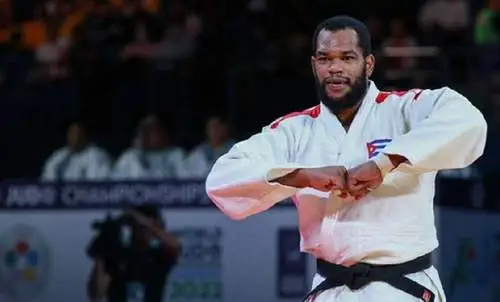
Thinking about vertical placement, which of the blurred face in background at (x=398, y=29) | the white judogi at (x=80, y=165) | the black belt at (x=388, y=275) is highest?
the blurred face in background at (x=398, y=29)

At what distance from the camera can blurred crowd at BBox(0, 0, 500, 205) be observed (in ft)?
41.8

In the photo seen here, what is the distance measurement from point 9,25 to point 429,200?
34.5ft

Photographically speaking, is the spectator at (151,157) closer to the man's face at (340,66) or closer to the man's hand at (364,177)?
the man's face at (340,66)

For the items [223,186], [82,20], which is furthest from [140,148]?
[223,186]

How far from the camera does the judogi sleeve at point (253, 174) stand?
18.8 ft

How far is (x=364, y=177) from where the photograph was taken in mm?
5516

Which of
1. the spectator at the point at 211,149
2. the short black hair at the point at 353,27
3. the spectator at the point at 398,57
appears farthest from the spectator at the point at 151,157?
the short black hair at the point at 353,27

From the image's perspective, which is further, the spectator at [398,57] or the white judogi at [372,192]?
the spectator at [398,57]

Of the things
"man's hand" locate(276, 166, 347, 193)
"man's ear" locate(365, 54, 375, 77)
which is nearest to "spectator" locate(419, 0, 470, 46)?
"man's ear" locate(365, 54, 375, 77)

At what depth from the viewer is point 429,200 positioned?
5.91m

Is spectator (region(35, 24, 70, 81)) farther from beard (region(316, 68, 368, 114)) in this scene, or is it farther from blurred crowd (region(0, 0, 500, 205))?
beard (region(316, 68, 368, 114))

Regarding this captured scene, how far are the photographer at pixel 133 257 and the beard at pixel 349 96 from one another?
237 inches

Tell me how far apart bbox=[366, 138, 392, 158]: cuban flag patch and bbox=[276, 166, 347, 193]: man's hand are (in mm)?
279

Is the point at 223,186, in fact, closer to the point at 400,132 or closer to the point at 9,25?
the point at 400,132
